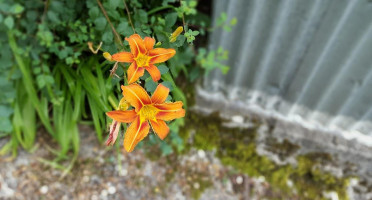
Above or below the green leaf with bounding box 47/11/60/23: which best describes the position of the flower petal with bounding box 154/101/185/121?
above

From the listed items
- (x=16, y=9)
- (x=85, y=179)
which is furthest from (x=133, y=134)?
(x=85, y=179)

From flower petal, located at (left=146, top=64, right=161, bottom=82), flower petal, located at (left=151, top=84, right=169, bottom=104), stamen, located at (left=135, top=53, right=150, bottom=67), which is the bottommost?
flower petal, located at (left=151, top=84, right=169, bottom=104)

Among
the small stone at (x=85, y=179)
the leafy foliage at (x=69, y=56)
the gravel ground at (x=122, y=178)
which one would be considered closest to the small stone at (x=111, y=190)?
the gravel ground at (x=122, y=178)

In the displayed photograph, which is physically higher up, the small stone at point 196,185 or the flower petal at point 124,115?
the flower petal at point 124,115

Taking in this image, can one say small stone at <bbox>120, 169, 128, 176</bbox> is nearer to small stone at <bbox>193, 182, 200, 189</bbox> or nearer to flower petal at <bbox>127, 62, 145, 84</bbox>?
small stone at <bbox>193, 182, 200, 189</bbox>

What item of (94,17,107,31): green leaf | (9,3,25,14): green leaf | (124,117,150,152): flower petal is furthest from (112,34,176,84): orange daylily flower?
(9,3,25,14): green leaf

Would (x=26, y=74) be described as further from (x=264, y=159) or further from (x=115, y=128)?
(x=264, y=159)

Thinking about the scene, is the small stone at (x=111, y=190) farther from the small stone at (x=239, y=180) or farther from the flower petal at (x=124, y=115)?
the flower petal at (x=124, y=115)
